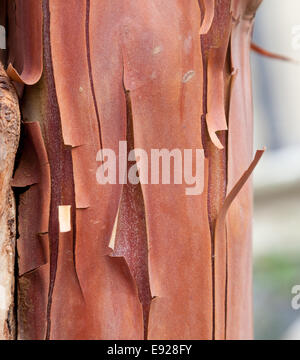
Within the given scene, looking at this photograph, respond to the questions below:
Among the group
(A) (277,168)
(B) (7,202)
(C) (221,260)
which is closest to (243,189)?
(C) (221,260)

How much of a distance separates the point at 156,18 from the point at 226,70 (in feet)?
0.20

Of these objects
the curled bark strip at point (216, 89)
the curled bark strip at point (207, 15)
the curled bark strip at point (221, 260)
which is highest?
the curled bark strip at point (207, 15)

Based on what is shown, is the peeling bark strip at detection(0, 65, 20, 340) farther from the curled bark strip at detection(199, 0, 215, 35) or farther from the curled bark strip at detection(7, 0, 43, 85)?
A: the curled bark strip at detection(199, 0, 215, 35)

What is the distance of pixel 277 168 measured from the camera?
1.10 meters

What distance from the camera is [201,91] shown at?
30cm

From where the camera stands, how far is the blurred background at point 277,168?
1125mm

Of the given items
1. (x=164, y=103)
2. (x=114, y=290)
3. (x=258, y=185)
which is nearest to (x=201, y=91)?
(x=164, y=103)

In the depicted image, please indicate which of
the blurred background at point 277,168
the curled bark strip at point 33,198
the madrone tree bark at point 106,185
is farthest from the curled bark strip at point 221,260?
the blurred background at point 277,168

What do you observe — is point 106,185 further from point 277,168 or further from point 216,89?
point 277,168

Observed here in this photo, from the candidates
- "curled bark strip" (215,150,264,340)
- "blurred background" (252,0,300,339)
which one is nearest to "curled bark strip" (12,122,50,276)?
"curled bark strip" (215,150,264,340)

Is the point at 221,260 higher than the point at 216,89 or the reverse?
the reverse

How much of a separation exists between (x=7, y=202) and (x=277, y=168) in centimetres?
90

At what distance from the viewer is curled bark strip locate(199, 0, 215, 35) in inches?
11.8

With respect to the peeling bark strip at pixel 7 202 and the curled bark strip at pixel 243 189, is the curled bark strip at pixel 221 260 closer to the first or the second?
the curled bark strip at pixel 243 189
